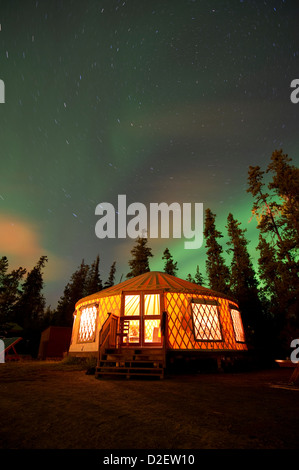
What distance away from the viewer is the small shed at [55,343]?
45.9 feet

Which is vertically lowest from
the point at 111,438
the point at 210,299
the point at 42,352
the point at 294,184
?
the point at 42,352

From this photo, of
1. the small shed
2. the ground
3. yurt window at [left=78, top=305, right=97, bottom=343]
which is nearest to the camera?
the ground

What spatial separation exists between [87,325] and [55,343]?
7.25 metres

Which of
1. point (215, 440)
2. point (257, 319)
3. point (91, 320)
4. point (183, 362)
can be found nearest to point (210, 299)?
point (183, 362)

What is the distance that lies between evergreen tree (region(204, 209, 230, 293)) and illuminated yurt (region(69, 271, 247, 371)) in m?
7.59

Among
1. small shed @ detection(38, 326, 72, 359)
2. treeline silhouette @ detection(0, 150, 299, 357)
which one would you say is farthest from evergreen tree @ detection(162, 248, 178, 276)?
small shed @ detection(38, 326, 72, 359)

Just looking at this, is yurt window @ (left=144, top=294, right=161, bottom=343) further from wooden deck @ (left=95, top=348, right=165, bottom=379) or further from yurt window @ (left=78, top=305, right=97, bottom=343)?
wooden deck @ (left=95, top=348, right=165, bottom=379)

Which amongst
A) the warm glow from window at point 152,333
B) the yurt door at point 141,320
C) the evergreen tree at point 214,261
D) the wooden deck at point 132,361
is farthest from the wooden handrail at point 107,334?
the evergreen tree at point 214,261

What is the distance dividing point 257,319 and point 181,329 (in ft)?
35.6

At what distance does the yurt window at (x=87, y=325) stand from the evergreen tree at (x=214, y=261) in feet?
34.0

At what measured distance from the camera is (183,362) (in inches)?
270

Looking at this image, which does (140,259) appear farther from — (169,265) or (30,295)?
(30,295)

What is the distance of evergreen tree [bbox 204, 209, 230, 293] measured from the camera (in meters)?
16.7
